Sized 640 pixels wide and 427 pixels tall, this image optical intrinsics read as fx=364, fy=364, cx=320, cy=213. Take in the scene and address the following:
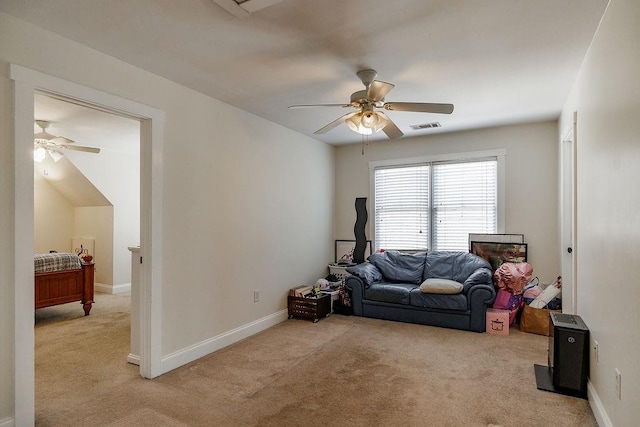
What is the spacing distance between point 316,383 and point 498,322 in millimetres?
2364

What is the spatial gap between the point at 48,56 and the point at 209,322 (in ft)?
8.39

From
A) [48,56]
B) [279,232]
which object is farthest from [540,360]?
[48,56]

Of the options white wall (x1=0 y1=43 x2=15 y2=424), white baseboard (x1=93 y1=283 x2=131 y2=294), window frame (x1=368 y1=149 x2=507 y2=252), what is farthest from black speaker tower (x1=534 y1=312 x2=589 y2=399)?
white baseboard (x1=93 y1=283 x2=131 y2=294)

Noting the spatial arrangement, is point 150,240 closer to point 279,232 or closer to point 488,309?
point 279,232

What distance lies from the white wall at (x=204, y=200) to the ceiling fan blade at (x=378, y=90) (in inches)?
67.6

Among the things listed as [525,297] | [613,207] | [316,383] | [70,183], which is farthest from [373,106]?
[70,183]

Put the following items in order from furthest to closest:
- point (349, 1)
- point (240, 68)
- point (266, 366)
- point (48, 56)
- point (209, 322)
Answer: point (209, 322) → point (266, 366) → point (240, 68) → point (48, 56) → point (349, 1)

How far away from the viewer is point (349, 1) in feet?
6.75

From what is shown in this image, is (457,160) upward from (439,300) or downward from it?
upward

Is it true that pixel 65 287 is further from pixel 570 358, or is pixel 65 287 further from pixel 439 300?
pixel 570 358

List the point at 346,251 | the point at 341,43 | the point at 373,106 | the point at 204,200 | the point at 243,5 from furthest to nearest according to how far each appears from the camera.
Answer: the point at 346,251 < the point at 204,200 < the point at 373,106 < the point at 341,43 < the point at 243,5

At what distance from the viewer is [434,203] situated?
214 inches

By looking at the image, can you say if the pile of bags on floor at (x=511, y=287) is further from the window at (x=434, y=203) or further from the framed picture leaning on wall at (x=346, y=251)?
the framed picture leaning on wall at (x=346, y=251)

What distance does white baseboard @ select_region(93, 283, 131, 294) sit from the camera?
21.5 ft
